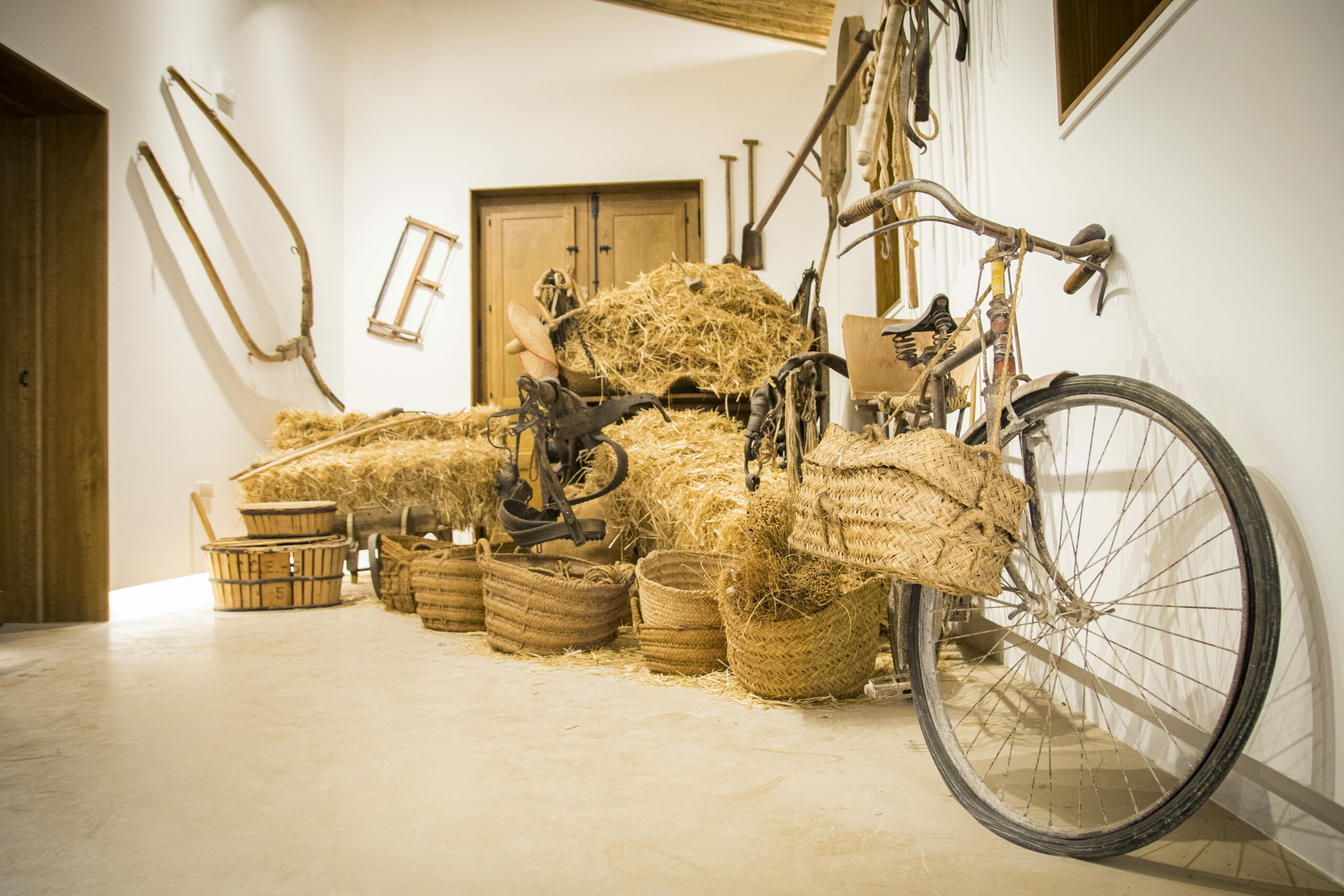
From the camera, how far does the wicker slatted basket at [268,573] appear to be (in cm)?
373

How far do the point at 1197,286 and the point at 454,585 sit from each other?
2718 millimetres

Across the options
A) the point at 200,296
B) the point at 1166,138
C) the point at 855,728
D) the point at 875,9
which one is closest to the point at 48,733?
the point at 855,728

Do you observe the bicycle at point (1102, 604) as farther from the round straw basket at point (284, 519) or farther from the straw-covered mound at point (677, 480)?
the round straw basket at point (284, 519)

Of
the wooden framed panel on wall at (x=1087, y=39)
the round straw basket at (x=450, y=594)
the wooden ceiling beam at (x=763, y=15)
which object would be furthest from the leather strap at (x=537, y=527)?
the wooden ceiling beam at (x=763, y=15)

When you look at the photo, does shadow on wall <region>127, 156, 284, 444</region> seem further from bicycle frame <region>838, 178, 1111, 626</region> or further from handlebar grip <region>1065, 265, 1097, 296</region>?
handlebar grip <region>1065, 265, 1097, 296</region>

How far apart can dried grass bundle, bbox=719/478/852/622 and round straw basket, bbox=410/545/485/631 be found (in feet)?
4.54

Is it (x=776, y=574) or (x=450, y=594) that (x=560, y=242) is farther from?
(x=776, y=574)

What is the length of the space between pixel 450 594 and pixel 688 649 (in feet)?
4.03

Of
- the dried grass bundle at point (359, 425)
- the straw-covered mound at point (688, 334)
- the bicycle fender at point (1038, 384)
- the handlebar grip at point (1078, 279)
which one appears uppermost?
the straw-covered mound at point (688, 334)

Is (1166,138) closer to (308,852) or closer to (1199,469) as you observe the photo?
(1199,469)

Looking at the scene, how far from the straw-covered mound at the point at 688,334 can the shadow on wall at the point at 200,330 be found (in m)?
2.38

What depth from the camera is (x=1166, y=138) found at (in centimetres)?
156

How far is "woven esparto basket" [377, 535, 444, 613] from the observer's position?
12.0ft

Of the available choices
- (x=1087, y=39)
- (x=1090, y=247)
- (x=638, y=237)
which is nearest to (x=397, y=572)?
(x=1090, y=247)
